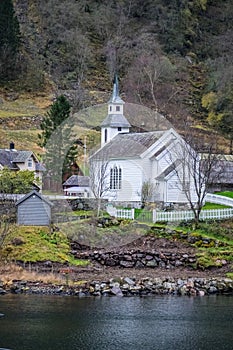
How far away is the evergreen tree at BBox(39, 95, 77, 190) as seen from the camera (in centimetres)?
5391

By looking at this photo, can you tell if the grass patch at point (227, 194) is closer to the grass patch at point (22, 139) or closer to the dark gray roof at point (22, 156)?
the dark gray roof at point (22, 156)

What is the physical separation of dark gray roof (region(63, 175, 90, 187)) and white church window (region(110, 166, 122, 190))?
5.57 feet

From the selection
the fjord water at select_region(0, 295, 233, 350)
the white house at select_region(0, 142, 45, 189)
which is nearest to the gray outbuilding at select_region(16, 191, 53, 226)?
the fjord water at select_region(0, 295, 233, 350)

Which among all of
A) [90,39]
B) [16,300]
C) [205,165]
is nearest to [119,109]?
[205,165]

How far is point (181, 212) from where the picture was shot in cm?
4447

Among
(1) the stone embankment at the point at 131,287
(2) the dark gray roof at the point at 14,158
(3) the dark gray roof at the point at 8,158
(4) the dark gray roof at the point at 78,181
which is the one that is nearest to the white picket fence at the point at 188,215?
(1) the stone embankment at the point at 131,287

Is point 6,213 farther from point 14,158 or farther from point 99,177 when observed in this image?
point 14,158

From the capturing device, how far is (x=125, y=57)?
90.9 m

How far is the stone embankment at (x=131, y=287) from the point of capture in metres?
34.8

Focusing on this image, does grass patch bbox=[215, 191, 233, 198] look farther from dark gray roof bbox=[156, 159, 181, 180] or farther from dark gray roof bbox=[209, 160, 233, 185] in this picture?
dark gray roof bbox=[156, 159, 181, 180]

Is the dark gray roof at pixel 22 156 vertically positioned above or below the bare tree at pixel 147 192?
above

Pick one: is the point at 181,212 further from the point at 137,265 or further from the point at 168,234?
the point at 137,265

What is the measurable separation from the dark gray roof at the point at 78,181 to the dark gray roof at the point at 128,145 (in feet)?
5.54

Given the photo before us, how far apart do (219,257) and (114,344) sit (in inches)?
586
